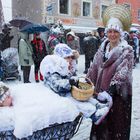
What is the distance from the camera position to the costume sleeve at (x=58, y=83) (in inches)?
123

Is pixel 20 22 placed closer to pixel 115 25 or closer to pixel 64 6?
pixel 115 25

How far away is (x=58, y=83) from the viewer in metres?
3.14

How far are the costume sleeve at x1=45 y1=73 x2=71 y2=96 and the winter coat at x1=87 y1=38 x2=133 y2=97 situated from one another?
718 millimetres

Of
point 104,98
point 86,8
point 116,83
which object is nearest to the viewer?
point 104,98

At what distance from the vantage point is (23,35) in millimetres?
11750

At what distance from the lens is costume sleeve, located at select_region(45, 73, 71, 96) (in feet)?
10.3

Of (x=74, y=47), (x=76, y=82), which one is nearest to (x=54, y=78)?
(x=76, y=82)

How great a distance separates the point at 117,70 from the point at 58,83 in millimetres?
848

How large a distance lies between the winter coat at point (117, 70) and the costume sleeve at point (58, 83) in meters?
0.72

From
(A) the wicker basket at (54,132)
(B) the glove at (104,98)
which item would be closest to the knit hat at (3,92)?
(A) the wicker basket at (54,132)

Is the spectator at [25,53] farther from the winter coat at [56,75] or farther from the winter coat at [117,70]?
Answer: the winter coat at [56,75]

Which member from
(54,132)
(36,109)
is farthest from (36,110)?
(54,132)

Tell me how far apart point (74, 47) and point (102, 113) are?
994cm

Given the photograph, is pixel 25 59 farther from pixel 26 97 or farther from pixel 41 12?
pixel 41 12
